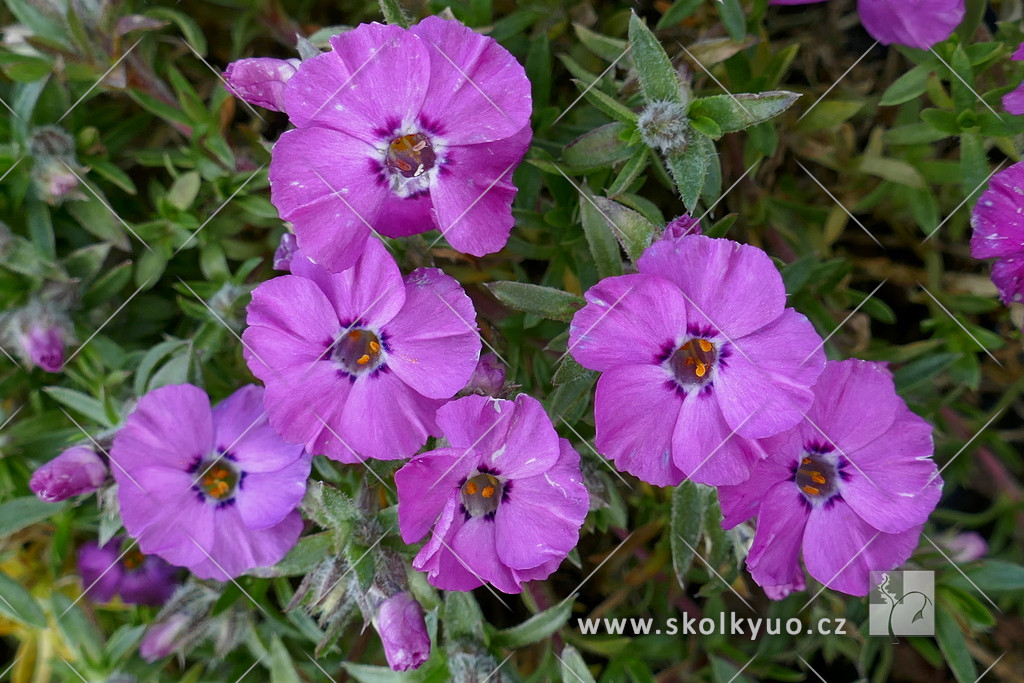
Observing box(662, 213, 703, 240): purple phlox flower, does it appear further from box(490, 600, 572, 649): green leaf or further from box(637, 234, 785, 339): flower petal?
box(490, 600, 572, 649): green leaf

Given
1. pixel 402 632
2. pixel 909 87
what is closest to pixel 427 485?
pixel 402 632

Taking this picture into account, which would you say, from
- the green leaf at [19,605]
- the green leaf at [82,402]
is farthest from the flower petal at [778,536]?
the green leaf at [19,605]

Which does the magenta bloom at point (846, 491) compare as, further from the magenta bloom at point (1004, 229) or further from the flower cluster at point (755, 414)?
the magenta bloom at point (1004, 229)

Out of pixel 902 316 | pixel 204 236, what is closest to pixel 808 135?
pixel 902 316

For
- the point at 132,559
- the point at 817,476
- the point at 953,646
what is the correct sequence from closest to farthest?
1. the point at 817,476
2. the point at 953,646
3. the point at 132,559

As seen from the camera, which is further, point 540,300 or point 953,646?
point 953,646

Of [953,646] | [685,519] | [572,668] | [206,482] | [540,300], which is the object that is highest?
[540,300]

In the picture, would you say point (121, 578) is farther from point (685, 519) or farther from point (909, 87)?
point (909, 87)

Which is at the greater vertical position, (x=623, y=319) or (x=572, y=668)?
(x=623, y=319)
